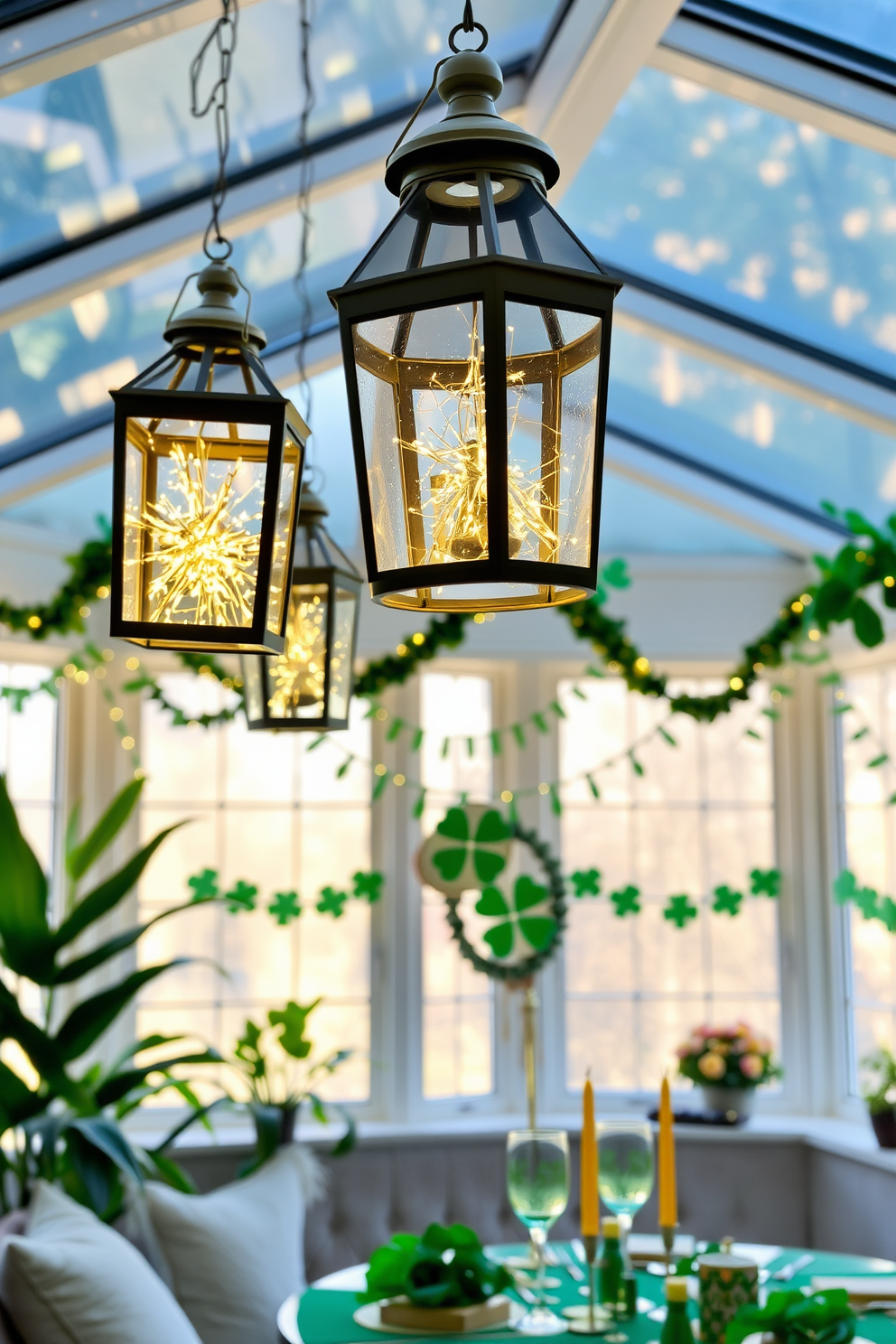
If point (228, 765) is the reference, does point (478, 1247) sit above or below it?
below

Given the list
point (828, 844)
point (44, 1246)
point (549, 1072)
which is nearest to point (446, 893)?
point (549, 1072)

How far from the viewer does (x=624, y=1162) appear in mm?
2209

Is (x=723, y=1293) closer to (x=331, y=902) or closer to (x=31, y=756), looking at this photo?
(x=331, y=902)

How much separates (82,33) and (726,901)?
133 inches

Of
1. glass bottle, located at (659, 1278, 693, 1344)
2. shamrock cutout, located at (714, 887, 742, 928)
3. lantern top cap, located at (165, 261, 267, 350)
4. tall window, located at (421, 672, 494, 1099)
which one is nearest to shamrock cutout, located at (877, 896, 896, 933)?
shamrock cutout, located at (714, 887, 742, 928)

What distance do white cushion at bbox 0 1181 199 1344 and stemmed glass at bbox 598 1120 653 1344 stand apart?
→ 2.46 ft

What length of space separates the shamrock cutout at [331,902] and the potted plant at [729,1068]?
48.1 inches

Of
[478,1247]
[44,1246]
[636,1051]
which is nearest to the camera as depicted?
[44,1246]

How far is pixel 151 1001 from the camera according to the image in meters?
4.20

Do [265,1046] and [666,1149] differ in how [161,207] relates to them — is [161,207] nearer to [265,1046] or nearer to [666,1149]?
[666,1149]

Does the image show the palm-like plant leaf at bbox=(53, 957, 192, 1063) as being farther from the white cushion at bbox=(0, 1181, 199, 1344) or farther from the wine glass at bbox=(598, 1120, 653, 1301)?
the wine glass at bbox=(598, 1120, 653, 1301)

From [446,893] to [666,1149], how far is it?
2147 millimetres

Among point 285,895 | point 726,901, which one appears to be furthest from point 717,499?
point 285,895

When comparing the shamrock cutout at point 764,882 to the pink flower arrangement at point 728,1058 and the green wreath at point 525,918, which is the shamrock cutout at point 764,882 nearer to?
the pink flower arrangement at point 728,1058
